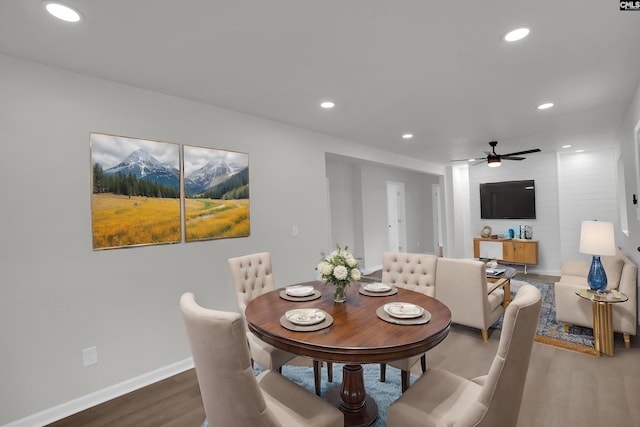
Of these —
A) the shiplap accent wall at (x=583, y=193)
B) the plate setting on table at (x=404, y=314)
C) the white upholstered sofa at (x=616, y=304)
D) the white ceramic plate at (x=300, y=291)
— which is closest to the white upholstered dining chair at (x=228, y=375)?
the plate setting on table at (x=404, y=314)

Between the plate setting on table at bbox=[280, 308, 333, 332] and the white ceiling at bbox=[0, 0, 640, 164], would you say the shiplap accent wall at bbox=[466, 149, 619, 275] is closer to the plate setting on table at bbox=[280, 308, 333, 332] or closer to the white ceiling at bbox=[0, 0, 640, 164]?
the white ceiling at bbox=[0, 0, 640, 164]

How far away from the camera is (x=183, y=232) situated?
2879 millimetres

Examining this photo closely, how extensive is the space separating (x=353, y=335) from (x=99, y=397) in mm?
2163

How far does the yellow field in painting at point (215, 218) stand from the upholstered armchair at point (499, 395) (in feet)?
7.38

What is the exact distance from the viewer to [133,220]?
256 centimetres

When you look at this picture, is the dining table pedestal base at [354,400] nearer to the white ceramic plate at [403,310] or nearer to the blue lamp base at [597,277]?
the white ceramic plate at [403,310]

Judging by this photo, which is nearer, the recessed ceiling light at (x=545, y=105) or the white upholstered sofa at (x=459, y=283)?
the white upholstered sofa at (x=459, y=283)

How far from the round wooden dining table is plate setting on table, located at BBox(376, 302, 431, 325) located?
0.08 feet

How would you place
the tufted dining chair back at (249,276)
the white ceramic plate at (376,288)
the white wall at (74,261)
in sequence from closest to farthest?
the white wall at (74,261) < the white ceramic plate at (376,288) < the tufted dining chair back at (249,276)

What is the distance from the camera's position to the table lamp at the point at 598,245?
297 cm

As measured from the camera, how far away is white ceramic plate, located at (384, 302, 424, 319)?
1.73 metres

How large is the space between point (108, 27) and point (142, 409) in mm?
2555

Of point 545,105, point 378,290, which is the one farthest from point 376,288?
point 545,105

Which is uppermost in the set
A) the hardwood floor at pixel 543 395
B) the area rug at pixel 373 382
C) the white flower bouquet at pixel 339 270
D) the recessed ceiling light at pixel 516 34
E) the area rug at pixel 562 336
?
the recessed ceiling light at pixel 516 34
